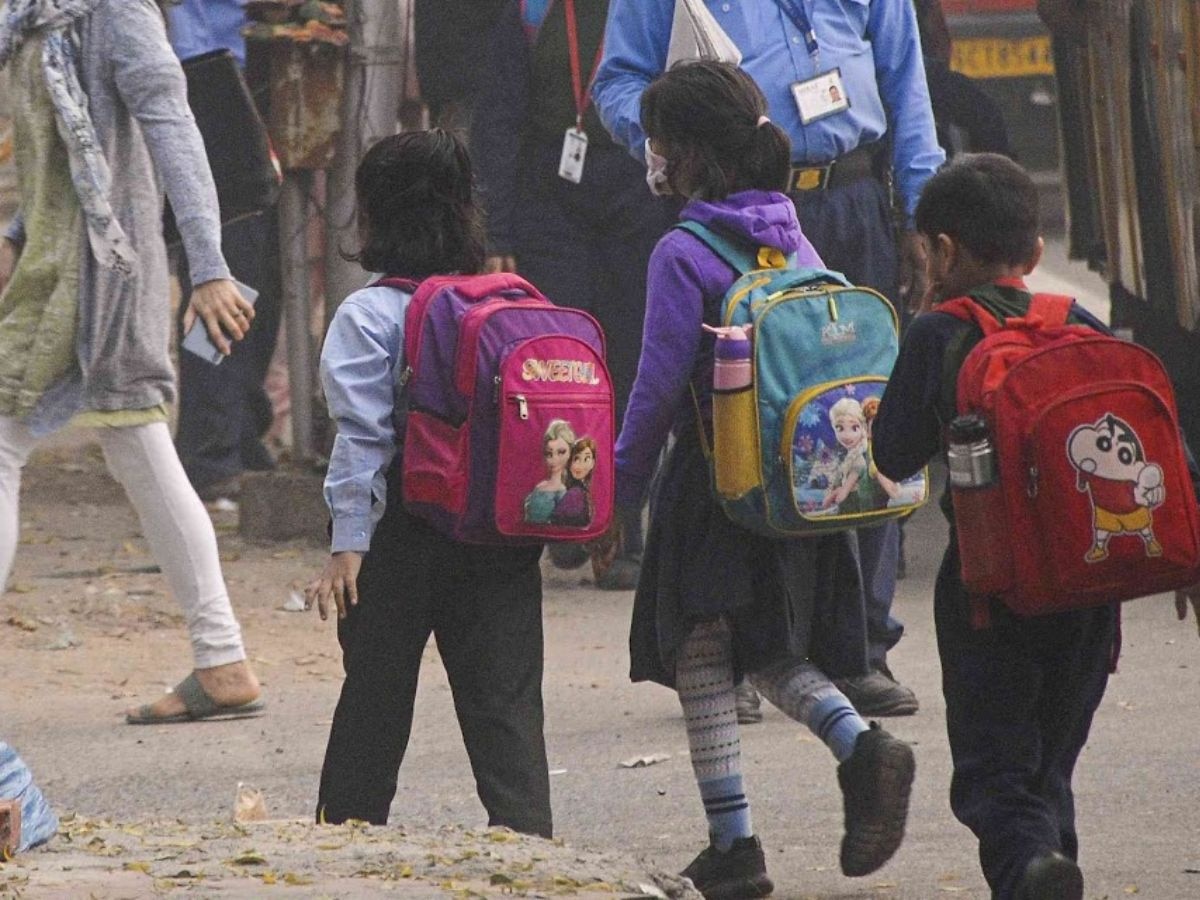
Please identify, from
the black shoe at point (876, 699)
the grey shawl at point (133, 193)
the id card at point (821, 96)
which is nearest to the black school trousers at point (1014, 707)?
the black shoe at point (876, 699)

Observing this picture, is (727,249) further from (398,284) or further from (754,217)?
(398,284)

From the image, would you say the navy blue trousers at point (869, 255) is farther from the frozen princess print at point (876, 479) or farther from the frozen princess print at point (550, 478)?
the frozen princess print at point (550, 478)

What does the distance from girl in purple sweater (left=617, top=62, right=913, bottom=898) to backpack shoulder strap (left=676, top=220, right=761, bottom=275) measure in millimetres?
12

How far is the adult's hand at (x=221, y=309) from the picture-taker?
5922 millimetres

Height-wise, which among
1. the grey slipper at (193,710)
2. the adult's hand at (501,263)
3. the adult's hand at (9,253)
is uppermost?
the adult's hand at (9,253)

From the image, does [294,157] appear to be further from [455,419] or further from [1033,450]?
[1033,450]

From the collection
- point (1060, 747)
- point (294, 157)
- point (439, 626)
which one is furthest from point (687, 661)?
point (294, 157)

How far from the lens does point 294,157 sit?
29.1 ft

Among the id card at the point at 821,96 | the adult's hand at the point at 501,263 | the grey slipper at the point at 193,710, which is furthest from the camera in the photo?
the adult's hand at the point at 501,263

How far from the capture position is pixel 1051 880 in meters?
4.04

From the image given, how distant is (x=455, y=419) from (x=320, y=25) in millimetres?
4494

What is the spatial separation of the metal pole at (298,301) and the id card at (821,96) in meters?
3.12

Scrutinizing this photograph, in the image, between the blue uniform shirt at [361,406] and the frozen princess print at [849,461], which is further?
the frozen princess print at [849,461]

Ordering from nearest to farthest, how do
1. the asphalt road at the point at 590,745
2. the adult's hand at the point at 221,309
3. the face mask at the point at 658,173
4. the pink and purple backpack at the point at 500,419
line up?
the pink and purple backpack at the point at 500,419
the face mask at the point at 658,173
the asphalt road at the point at 590,745
the adult's hand at the point at 221,309
